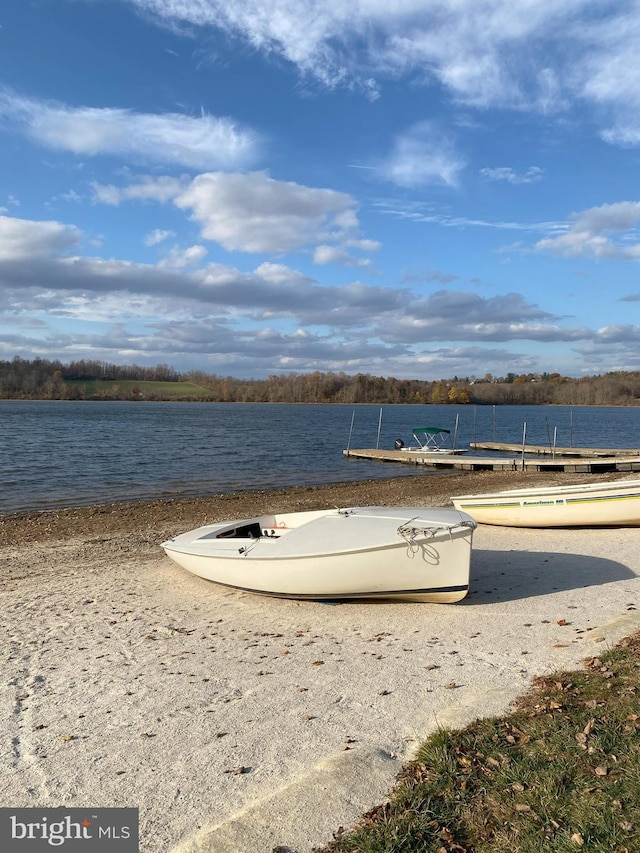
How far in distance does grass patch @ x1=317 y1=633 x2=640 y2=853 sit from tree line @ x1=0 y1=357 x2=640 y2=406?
154 m

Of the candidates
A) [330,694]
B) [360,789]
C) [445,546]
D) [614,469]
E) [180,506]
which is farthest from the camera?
[614,469]

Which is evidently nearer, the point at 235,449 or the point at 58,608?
the point at 58,608

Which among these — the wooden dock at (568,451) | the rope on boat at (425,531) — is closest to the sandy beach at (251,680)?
the rope on boat at (425,531)

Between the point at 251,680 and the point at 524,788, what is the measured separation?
3429 mm

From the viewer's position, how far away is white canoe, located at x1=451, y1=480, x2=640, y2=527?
1484 centimetres

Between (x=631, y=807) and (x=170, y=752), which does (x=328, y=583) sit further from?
(x=631, y=807)

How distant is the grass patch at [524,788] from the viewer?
11.7ft

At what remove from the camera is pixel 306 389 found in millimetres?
176000

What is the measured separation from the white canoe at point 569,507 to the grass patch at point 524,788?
10197 mm

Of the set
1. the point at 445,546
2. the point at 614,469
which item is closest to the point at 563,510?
the point at 445,546

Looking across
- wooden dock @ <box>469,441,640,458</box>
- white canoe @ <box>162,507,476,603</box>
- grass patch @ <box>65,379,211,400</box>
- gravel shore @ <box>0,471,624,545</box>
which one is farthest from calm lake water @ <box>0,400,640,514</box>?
grass patch @ <box>65,379,211,400</box>

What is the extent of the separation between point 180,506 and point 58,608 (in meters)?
10.9

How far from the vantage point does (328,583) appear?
920 cm

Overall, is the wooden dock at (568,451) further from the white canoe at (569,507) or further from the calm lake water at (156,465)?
the white canoe at (569,507)
